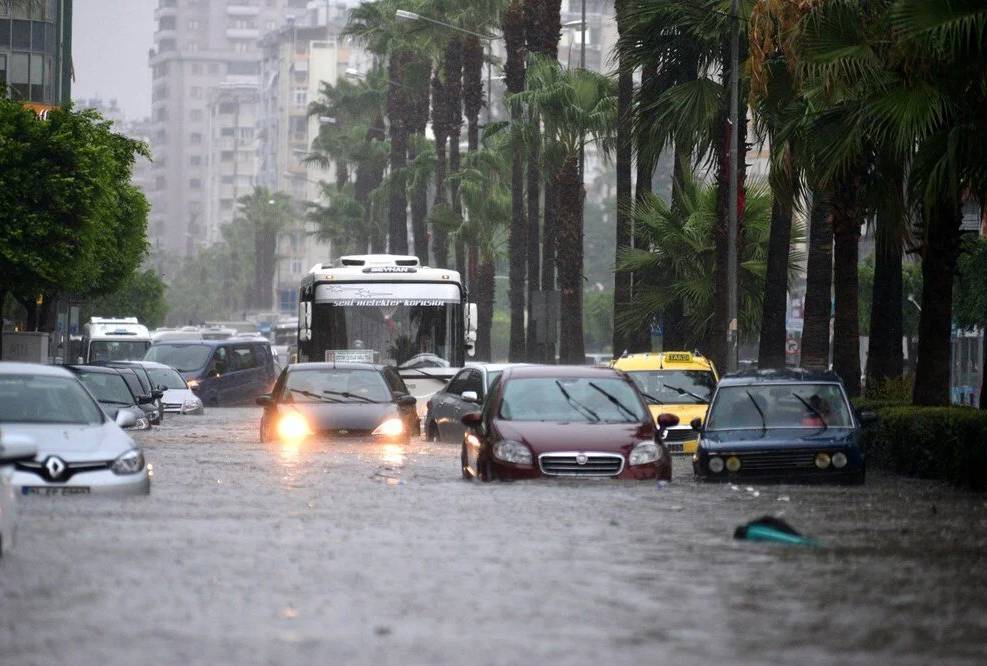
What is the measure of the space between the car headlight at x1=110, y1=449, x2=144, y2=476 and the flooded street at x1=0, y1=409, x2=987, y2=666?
1.21 feet

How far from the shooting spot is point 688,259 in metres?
41.8

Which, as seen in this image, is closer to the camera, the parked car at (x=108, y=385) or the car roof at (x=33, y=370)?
the car roof at (x=33, y=370)

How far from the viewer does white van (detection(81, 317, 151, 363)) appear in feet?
193

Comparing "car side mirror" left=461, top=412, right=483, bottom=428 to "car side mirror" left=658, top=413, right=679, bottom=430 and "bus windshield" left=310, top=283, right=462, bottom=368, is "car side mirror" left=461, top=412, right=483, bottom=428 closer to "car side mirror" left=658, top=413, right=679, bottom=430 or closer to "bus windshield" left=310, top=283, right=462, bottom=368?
"car side mirror" left=658, top=413, right=679, bottom=430

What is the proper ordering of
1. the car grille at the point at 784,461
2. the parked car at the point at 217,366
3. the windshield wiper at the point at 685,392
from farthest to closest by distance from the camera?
the parked car at the point at 217,366 → the windshield wiper at the point at 685,392 → the car grille at the point at 784,461

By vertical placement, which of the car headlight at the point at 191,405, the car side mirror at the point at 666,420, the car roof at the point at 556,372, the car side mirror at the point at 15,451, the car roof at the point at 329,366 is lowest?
the car headlight at the point at 191,405

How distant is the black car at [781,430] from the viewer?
21.1 metres

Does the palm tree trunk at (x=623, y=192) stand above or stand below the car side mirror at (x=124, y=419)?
above

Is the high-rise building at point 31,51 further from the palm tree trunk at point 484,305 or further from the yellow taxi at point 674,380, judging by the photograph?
the yellow taxi at point 674,380

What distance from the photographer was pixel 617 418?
19.7 metres

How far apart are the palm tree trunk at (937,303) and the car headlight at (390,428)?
650 cm

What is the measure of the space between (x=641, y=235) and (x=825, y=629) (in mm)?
33106

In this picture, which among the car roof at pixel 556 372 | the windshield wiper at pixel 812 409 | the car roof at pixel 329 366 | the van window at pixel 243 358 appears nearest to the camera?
the car roof at pixel 556 372

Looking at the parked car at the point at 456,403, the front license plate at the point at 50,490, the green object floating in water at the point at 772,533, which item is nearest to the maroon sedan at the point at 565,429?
the front license plate at the point at 50,490
